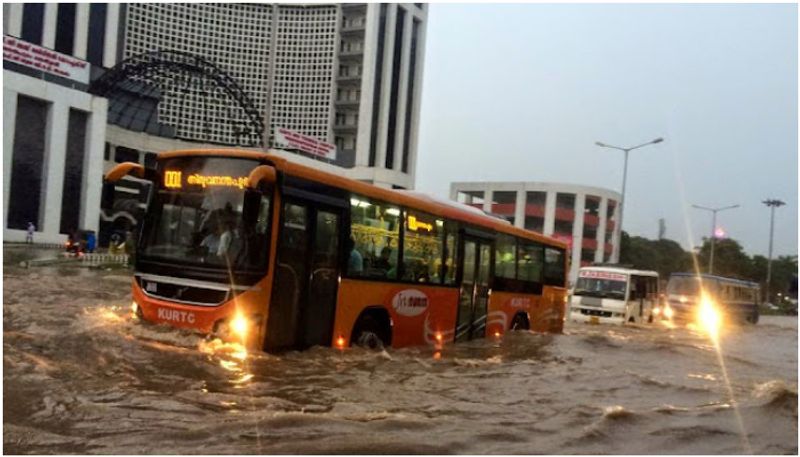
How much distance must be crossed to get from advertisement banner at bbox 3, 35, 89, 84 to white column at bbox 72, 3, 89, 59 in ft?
54.1

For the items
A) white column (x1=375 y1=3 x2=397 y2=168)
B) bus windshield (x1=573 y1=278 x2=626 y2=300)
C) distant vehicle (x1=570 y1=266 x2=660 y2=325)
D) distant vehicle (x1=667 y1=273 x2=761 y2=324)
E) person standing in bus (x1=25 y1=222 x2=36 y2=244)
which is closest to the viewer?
distant vehicle (x1=570 y1=266 x2=660 y2=325)

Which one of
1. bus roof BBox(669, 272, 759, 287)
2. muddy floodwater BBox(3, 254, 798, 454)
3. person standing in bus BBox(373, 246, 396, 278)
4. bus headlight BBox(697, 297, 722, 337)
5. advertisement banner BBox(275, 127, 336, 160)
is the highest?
advertisement banner BBox(275, 127, 336, 160)

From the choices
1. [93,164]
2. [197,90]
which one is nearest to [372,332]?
[93,164]

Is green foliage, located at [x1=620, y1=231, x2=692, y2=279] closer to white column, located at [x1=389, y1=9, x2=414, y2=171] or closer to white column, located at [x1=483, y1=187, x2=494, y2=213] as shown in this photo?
white column, located at [x1=483, y1=187, x2=494, y2=213]

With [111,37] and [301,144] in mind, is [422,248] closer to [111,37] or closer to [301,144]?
[301,144]

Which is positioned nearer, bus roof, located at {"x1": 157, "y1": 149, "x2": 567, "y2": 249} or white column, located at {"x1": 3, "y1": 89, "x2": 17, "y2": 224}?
bus roof, located at {"x1": 157, "y1": 149, "x2": 567, "y2": 249}

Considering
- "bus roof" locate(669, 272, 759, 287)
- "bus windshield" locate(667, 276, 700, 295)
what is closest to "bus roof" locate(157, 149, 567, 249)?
"bus windshield" locate(667, 276, 700, 295)

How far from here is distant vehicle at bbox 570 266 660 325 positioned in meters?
21.7

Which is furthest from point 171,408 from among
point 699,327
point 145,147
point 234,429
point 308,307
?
point 145,147

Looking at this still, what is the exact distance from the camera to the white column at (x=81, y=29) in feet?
174

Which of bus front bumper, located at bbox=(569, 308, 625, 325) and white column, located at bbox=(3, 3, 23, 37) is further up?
white column, located at bbox=(3, 3, 23, 37)

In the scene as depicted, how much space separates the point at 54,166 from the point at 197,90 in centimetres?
2309

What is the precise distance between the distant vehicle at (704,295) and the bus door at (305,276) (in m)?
22.7

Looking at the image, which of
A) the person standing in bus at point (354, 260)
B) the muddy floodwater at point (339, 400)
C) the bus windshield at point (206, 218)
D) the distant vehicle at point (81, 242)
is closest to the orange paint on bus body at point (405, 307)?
the person standing in bus at point (354, 260)
